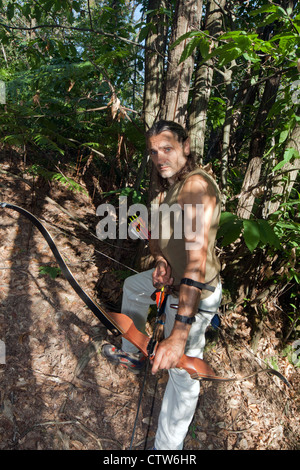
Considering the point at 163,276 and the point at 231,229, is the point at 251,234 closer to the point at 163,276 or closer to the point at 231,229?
the point at 231,229

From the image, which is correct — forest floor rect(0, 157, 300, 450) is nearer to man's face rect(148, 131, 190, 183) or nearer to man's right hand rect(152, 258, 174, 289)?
man's right hand rect(152, 258, 174, 289)

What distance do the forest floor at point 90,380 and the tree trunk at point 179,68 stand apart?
2002 millimetres

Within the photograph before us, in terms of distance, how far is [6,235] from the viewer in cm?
405

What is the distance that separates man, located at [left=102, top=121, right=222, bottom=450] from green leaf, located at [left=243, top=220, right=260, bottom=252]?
0.25m

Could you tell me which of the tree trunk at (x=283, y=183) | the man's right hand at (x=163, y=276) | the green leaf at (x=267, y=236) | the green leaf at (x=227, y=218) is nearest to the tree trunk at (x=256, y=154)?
the tree trunk at (x=283, y=183)

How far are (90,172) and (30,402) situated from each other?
4492 millimetres

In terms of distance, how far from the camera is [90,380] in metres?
2.72

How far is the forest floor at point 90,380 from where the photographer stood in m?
2.35

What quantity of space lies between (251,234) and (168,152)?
33.2 inches

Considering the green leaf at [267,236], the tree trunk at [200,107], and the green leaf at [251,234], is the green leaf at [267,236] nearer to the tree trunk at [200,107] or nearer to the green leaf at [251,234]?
the green leaf at [251,234]

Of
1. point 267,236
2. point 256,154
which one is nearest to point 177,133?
point 267,236

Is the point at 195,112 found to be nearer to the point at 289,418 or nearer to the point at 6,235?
the point at 6,235
